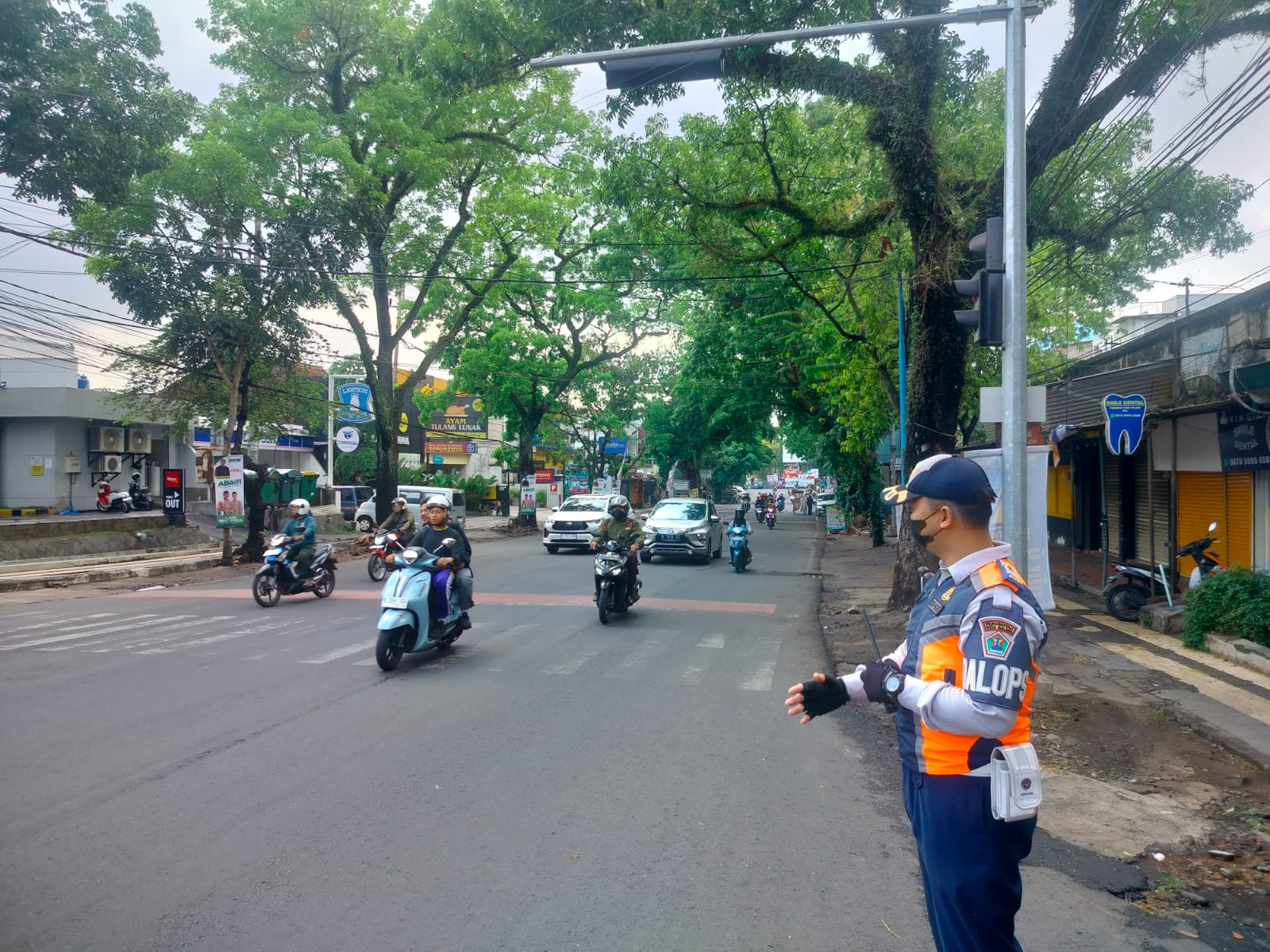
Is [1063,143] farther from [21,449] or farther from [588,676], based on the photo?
[21,449]

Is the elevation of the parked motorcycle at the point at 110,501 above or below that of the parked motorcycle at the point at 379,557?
above

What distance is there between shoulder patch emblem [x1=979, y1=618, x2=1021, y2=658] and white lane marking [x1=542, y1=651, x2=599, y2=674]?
6.90 m

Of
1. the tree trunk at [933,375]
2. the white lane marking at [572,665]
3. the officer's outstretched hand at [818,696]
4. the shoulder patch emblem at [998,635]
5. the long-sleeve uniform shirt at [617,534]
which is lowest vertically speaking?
the white lane marking at [572,665]

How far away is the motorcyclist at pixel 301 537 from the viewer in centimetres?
1398

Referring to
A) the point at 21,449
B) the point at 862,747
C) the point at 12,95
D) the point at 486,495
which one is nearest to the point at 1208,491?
the point at 862,747

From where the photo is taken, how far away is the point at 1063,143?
1060cm

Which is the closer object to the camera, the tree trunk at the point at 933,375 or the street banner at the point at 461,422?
the tree trunk at the point at 933,375

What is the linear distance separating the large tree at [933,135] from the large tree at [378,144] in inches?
318

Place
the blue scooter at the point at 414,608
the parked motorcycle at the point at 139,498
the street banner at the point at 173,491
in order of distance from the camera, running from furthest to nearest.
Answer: the parked motorcycle at the point at 139,498
the street banner at the point at 173,491
the blue scooter at the point at 414,608

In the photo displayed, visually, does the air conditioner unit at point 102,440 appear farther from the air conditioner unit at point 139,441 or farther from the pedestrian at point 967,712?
the pedestrian at point 967,712

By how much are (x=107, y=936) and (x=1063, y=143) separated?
11.4 m

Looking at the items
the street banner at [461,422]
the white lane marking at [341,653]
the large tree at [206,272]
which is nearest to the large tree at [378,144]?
the large tree at [206,272]

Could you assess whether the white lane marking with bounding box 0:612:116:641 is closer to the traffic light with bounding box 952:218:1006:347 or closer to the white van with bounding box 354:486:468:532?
the traffic light with bounding box 952:218:1006:347

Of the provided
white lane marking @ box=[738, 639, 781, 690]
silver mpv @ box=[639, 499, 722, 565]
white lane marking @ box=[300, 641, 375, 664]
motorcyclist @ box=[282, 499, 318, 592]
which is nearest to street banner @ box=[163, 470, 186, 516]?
silver mpv @ box=[639, 499, 722, 565]
